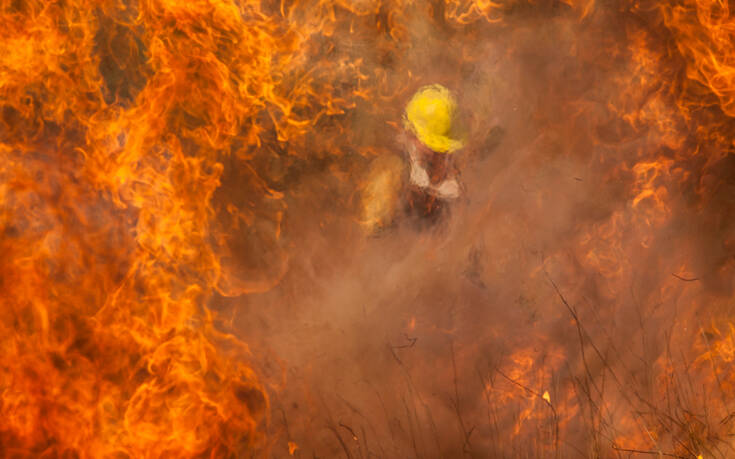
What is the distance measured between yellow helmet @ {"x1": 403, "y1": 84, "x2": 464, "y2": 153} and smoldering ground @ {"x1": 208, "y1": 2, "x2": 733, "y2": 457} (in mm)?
81

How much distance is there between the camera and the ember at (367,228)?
338cm

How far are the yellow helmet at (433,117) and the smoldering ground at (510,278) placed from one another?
81mm

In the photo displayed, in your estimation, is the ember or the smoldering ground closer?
the ember

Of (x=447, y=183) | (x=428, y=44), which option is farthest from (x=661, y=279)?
(x=428, y=44)

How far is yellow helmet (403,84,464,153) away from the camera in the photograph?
3527 mm

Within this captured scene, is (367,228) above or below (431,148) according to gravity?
below

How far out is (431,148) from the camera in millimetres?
3551

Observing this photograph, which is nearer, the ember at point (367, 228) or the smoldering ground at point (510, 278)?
the ember at point (367, 228)

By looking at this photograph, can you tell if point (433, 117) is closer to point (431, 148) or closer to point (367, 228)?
point (431, 148)

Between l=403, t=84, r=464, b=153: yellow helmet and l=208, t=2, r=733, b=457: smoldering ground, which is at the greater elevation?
l=403, t=84, r=464, b=153: yellow helmet

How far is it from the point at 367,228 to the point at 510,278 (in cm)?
114

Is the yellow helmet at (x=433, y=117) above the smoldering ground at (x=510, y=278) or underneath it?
above

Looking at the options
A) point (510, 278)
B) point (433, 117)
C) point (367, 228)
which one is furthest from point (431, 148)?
point (510, 278)

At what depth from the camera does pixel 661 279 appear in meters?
3.68
